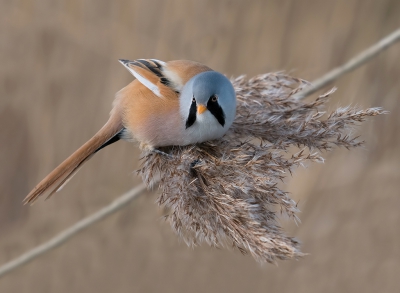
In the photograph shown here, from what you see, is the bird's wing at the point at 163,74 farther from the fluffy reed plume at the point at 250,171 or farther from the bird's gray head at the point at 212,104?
the fluffy reed plume at the point at 250,171

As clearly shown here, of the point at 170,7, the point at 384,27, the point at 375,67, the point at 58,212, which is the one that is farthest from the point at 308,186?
the point at 58,212

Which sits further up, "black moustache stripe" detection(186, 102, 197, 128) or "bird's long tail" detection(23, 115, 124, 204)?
"black moustache stripe" detection(186, 102, 197, 128)

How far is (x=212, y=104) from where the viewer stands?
1.67 meters

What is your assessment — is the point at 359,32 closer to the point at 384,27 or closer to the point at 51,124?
the point at 384,27

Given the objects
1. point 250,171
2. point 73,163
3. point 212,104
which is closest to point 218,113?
point 212,104

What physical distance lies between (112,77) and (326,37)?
1.13m

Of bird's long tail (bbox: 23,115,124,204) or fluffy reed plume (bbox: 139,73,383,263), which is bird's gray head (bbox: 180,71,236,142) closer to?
fluffy reed plume (bbox: 139,73,383,263)

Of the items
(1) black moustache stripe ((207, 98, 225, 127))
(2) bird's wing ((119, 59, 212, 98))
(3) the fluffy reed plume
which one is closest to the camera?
(3) the fluffy reed plume

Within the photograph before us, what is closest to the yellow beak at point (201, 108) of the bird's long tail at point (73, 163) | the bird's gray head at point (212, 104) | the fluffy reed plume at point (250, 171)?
the bird's gray head at point (212, 104)

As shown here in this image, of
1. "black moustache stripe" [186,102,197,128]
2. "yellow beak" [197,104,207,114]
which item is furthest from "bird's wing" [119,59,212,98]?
"yellow beak" [197,104,207,114]

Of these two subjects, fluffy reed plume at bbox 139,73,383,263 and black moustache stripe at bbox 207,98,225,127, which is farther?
black moustache stripe at bbox 207,98,225,127

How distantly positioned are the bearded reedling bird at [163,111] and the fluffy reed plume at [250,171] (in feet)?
0.28

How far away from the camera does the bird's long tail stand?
1.82 m

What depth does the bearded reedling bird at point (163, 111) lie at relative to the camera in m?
1.65
